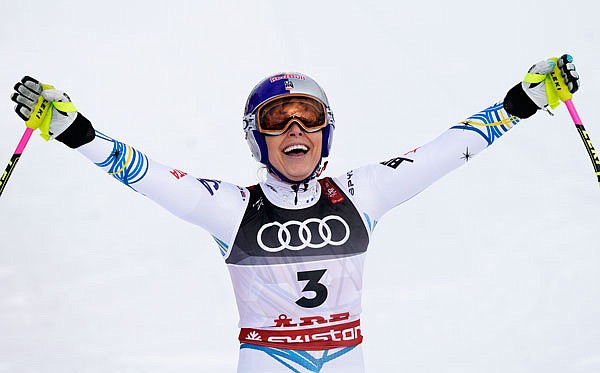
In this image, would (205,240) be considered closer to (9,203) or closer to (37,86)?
(9,203)

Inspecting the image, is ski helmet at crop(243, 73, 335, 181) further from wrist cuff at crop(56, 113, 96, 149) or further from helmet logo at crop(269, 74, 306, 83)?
wrist cuff at crop(56, 113, 96, 149)

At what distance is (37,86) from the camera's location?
3967mm

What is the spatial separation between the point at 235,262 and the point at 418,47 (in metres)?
4.40

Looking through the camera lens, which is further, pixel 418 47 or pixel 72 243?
pixel 418 47

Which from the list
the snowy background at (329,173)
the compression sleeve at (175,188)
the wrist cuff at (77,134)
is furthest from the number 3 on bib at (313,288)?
the snowy background at (329,173)

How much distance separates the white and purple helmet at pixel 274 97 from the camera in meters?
4.66

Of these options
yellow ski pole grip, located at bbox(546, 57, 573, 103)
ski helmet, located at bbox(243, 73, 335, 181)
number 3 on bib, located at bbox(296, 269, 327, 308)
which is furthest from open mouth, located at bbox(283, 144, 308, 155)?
yellow ski pole grip, located at bbox(546, 57, 573, 103)

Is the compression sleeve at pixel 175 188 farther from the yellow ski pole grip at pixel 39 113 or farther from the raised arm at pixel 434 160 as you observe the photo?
the raised arm at pixel 434 160

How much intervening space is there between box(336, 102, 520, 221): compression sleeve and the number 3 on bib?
490 mm

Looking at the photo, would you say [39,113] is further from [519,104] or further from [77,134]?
[519,104]

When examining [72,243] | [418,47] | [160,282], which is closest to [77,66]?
[72,243]

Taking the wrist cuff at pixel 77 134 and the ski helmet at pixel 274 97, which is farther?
the ski helmet at pixel 274 97

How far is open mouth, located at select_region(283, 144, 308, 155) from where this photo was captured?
4.61 meters

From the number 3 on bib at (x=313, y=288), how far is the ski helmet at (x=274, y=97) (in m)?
0.59
